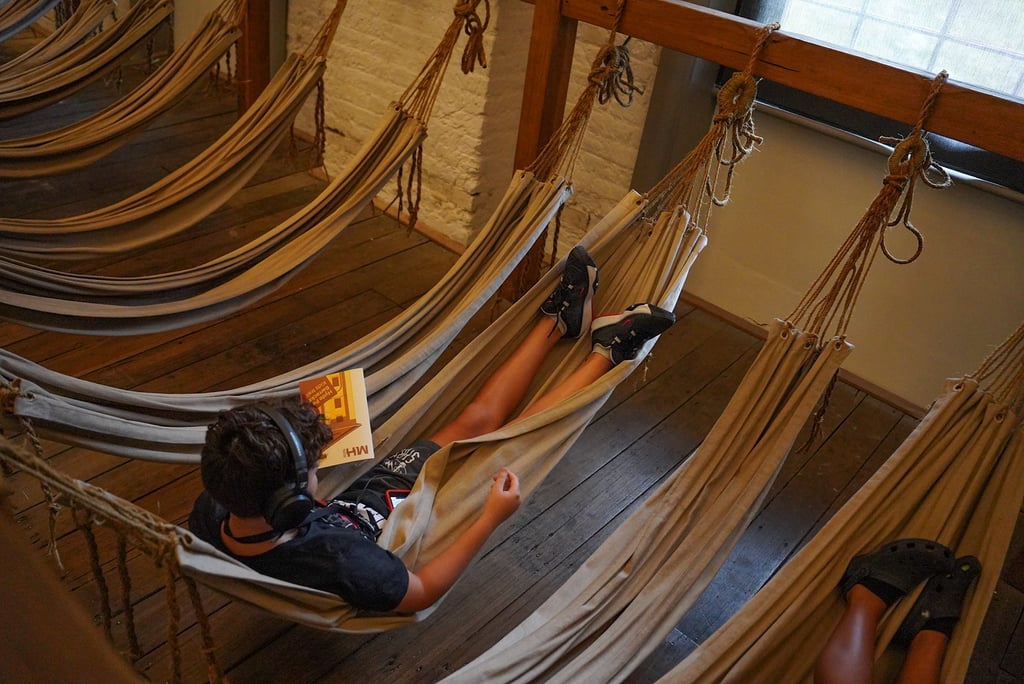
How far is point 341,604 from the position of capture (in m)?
1.29

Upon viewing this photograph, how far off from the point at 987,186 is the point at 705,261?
878 mm

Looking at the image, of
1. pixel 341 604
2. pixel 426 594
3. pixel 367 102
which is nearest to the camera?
pixel 341 604

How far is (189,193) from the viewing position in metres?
2.35

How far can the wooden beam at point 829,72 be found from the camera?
1.50 metres

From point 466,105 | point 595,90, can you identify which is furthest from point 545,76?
point 466,105

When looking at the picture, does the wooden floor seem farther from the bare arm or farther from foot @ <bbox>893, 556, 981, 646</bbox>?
foot @ <bbox>893, 556, 981, 646</bbox>

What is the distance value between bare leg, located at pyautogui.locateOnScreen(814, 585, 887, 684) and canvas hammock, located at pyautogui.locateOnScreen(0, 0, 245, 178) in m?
2.32

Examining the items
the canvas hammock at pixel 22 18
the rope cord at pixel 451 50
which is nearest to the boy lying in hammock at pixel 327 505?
the rope cord at pixel 451 50

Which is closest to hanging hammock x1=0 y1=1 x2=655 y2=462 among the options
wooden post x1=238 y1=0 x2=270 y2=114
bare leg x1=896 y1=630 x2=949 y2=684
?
bare leg x1=896 y1=630 x2=949 y2=684

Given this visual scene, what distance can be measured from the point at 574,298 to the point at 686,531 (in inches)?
23.4

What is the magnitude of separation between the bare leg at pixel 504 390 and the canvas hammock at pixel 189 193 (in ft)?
3.47

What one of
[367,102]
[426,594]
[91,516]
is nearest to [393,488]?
[426,594]

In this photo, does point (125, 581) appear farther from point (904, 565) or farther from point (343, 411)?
point (904, 565)

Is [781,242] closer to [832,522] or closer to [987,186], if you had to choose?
[987,186]
